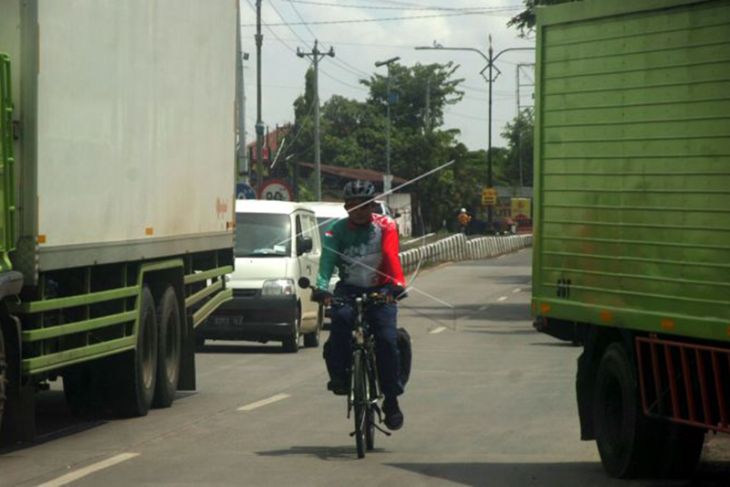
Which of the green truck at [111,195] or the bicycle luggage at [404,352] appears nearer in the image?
the green truck at [111,195]

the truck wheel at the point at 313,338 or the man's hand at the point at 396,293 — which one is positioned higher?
the man's hand at the point at 396,293

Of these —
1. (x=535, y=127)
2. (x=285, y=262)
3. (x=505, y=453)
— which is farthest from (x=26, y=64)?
(x=285, y=262)

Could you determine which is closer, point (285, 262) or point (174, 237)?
point (174, 237)

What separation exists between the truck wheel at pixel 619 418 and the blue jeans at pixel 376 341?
1826 millimetres

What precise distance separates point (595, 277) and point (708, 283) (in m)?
1.49

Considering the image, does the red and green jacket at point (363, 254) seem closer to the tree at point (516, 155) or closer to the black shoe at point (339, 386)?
the black shoe at point (339, 386)

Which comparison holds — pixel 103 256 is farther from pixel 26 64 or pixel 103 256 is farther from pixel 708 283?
pixel 708 283

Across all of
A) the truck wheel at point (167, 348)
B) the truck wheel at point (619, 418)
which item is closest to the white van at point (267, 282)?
the truck wheel at point (167, 348)

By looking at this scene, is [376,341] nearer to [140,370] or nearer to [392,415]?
[392,415]

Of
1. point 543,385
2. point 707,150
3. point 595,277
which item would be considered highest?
point 707,150

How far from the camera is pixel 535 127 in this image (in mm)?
12234

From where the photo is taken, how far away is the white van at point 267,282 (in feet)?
82.5

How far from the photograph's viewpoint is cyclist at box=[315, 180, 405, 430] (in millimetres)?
13305

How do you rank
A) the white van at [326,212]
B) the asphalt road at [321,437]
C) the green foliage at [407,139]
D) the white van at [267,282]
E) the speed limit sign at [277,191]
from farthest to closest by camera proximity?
the green foliage at [407,139] < the speed limit sign at [277,191] < the white van at [326,212] < the white van at [267,282] < the asphalt road at [321,437]
